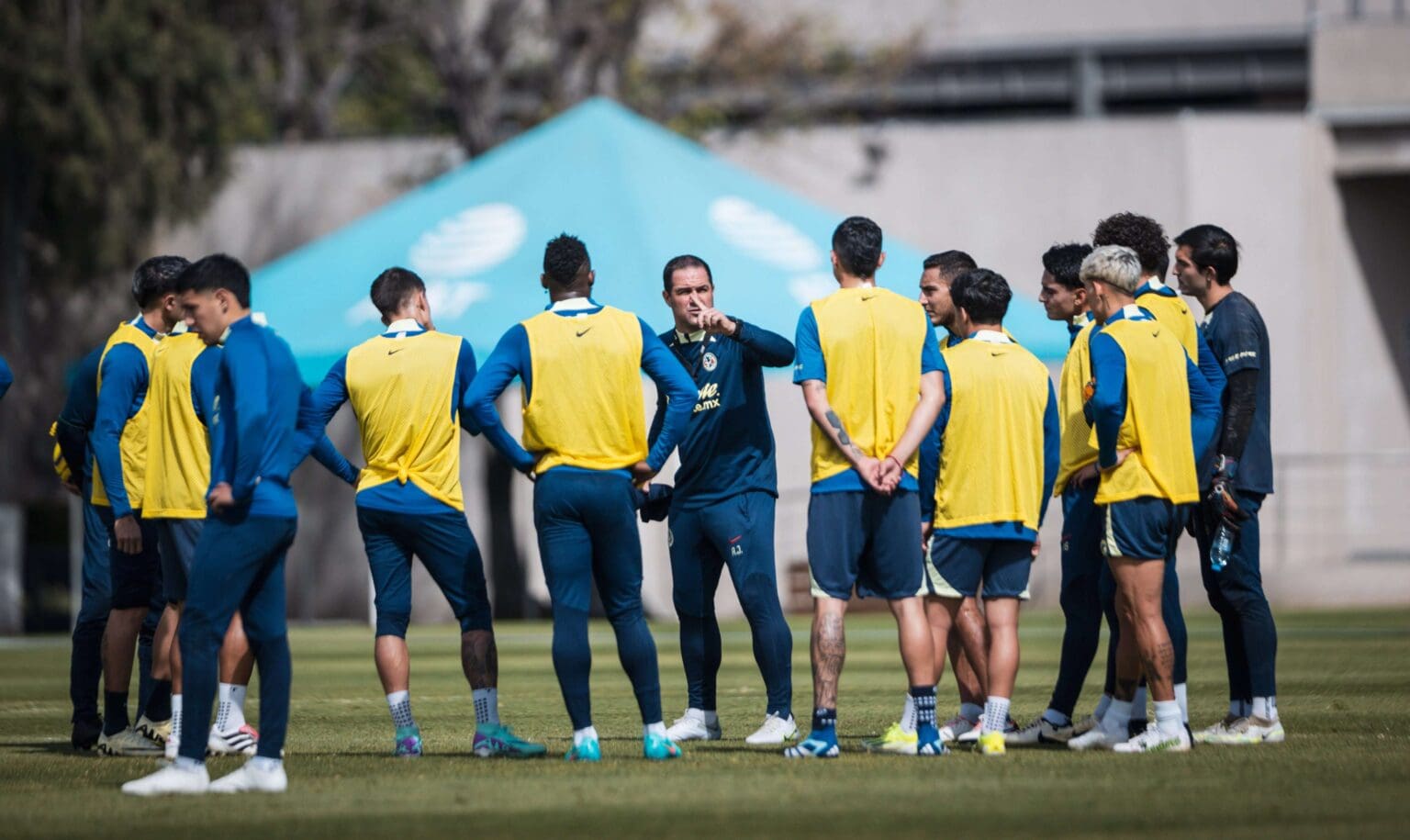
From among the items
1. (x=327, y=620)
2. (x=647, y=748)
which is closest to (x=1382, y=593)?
(x=327, y=620)

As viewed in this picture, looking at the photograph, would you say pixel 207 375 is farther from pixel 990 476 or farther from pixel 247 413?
pixel 990 476

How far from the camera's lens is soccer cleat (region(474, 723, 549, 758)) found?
906cm

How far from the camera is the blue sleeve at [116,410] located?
9.65 meters

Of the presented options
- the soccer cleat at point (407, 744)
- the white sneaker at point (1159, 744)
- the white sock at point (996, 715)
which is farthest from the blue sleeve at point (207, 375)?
the white sneaker at point (1159, 744)

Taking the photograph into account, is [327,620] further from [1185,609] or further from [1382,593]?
[1382,593]

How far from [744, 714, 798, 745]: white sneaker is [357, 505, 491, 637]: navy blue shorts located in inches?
57.3

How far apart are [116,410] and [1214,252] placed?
5385mm

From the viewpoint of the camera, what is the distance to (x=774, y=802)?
7426 millimetres

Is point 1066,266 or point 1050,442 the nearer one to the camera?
point 1050,442

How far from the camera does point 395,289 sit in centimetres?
930

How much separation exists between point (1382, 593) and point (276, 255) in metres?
14.6

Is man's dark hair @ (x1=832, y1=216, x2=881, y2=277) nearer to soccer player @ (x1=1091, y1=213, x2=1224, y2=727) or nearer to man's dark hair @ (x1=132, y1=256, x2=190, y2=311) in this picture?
soccer player @ (x1=1091, y1=213, x2=1224, y2=727)

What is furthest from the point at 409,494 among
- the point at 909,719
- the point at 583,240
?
the point at 583,240

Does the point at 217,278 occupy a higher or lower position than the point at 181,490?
higher
